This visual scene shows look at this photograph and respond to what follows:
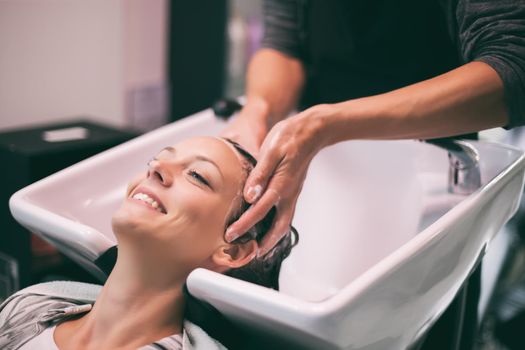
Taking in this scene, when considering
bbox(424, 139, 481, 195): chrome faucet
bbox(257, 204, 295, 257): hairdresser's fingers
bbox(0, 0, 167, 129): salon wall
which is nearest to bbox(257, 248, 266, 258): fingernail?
bbox(257, 204, 295, 257): hairdresser's fingers

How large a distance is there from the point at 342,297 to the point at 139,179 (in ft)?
1.49

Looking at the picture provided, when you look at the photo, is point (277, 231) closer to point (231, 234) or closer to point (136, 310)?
point (231, 234)

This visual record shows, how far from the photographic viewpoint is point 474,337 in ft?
Answer: 4.50

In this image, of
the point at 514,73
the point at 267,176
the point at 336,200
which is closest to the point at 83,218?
the point at 267,176

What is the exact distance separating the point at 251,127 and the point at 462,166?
468mm

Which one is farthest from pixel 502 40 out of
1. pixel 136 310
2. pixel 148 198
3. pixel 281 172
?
pixel 136 310

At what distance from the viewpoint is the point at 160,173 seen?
1019mm

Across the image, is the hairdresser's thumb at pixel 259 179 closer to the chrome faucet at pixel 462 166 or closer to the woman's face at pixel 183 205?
the woman's face at pixel 183 205

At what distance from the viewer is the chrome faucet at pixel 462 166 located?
1254 mm

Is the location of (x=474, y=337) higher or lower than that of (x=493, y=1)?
lower

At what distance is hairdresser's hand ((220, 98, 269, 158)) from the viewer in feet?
Answer: 4.36

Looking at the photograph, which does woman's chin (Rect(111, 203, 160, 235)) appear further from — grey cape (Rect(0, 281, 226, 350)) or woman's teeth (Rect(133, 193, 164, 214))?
grey cape (Rect(0, 281, 226, 350))

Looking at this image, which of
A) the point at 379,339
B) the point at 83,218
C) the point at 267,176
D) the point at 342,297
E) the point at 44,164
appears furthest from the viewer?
the point at 44,164

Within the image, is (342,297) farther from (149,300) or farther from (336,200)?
(336,200)
